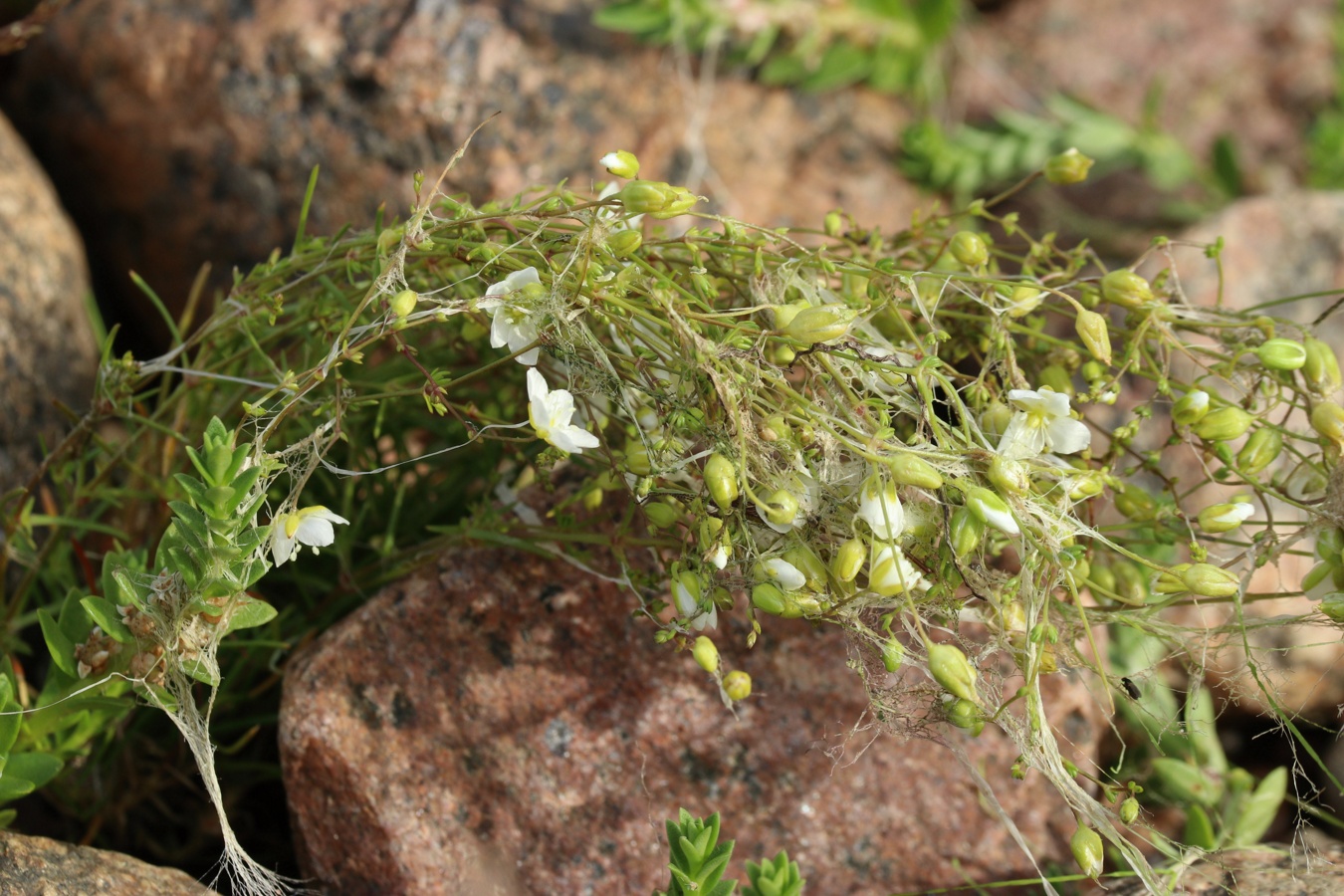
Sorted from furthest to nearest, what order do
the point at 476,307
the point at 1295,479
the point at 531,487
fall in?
the point at 531,487 → the point at 1295,479 → the point at 476,307

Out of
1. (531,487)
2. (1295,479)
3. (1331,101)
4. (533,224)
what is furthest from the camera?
(1331,101)

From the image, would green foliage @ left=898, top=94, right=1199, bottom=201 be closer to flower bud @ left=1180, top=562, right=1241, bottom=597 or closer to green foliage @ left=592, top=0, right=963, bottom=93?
green foliage @ left=592, top=0, right=963, bottom=93

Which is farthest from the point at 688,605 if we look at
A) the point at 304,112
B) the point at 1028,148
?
the point at 1028,148

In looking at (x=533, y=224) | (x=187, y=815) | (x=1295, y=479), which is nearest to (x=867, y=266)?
(x=533, y=224)

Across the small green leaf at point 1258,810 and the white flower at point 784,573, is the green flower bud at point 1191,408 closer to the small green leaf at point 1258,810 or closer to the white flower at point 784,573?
the white flower at point 784,573

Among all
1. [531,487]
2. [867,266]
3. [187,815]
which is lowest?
[187,815]

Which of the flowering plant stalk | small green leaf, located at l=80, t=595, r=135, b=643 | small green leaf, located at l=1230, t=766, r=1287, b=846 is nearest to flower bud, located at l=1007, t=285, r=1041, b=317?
the flowering plant stalk

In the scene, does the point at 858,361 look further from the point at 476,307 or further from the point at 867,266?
the point at 476,307

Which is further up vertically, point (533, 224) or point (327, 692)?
point (533, 224)

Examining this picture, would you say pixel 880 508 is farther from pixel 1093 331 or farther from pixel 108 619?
pixel 108 619
